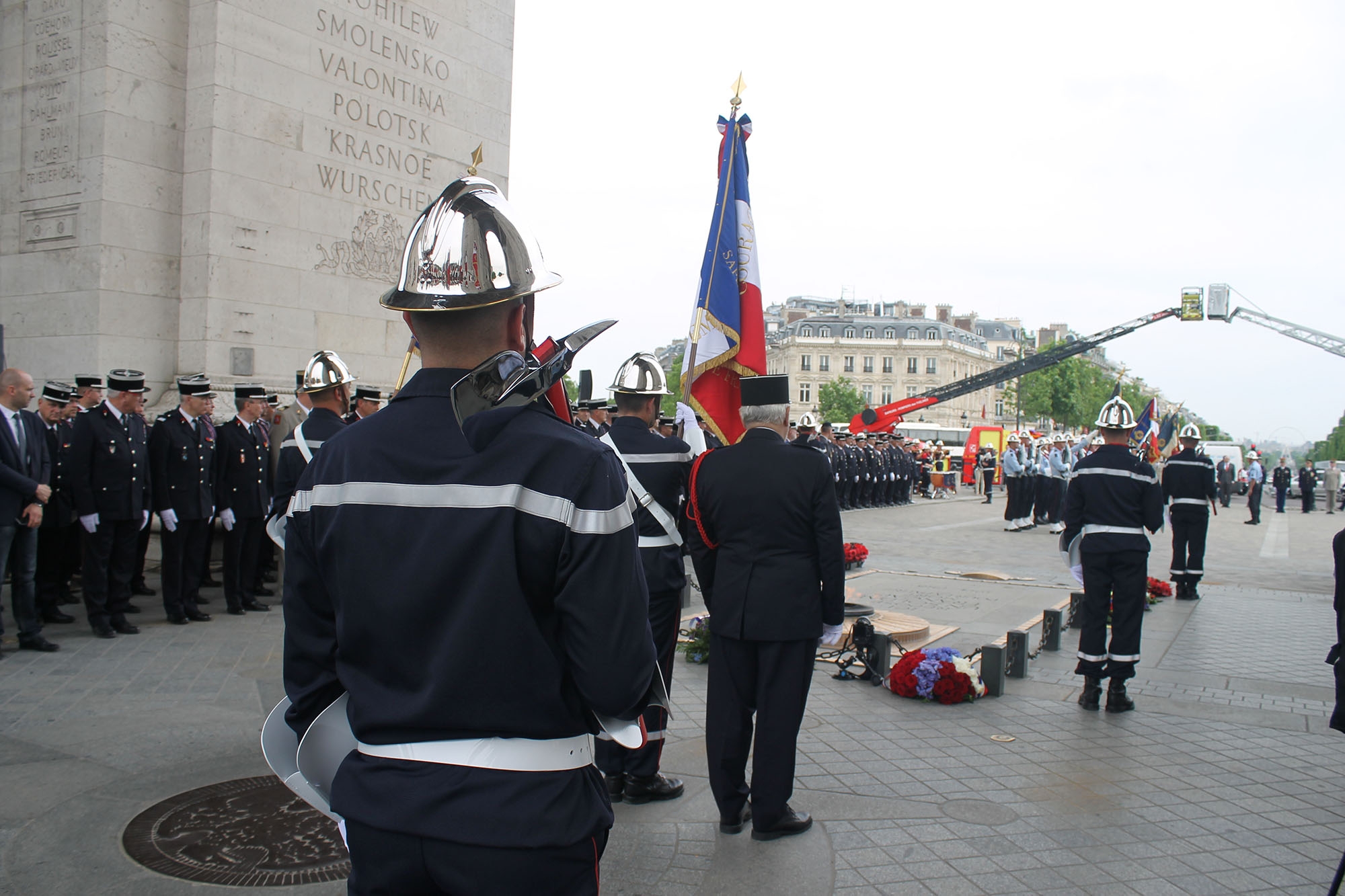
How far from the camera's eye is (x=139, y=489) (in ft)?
28.2

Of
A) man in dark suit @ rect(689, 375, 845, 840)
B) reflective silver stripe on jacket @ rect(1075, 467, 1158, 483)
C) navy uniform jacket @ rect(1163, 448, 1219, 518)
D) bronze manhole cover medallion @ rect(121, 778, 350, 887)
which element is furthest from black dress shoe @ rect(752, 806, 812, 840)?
navy uniform jacket @ rect(1163, 448, 1219, 518)

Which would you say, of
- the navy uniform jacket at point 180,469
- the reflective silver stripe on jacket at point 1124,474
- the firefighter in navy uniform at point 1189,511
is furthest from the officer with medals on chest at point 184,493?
the firefighter in navy uniform at point 1189,511

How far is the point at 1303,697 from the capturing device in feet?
24.6

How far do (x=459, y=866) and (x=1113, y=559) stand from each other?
635 centimetres

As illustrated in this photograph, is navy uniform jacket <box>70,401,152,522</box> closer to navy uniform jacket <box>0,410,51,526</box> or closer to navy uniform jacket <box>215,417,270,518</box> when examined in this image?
navy uniform jacket <box>0,410,51,526</box>

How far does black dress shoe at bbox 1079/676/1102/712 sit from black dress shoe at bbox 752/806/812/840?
3.33 m

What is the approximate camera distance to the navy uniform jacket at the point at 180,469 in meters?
8.97

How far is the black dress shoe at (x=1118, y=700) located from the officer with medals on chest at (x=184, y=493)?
25.1 feet

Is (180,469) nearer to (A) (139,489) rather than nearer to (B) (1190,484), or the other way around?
(A) (139,489)

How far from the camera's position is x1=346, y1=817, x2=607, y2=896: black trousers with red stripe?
5.94 feet

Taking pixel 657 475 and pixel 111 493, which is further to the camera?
pixel 111 493

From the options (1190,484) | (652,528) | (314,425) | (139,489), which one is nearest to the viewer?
(652,528)

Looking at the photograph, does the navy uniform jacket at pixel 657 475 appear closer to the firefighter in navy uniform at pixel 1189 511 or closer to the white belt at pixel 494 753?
the white belt at pixel 494 753

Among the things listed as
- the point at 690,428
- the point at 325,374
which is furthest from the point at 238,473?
the point at 690,428
